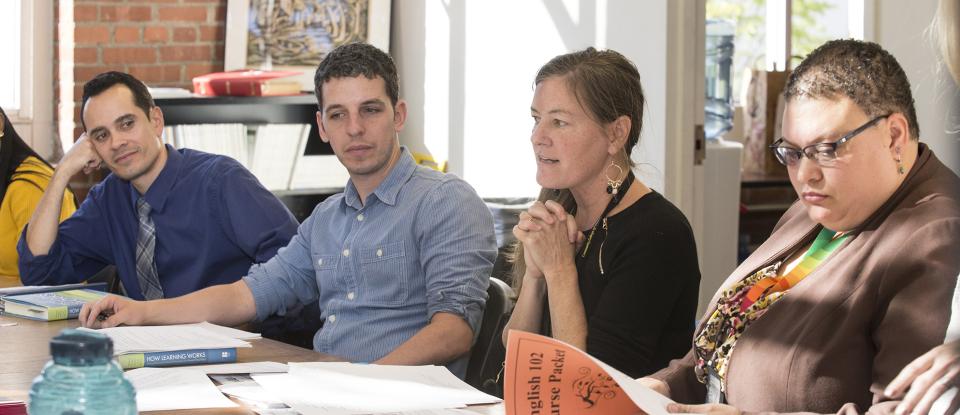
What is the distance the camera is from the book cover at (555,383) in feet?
5.16

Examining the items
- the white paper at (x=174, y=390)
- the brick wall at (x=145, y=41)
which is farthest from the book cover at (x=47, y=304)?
the brick wall at (x=145, y=41)

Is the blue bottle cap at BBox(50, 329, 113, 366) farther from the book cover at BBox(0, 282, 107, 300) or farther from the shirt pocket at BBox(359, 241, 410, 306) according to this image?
the book cover at BBox(0, 282, 107, 300)

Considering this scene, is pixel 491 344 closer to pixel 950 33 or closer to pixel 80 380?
pixel 950 33

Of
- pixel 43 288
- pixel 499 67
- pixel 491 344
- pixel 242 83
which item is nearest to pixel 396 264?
pixel 491 344

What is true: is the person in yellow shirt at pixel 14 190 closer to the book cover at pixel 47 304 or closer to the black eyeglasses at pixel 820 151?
the book cover at pixel 47 304

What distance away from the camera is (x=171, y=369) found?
79.1 inches

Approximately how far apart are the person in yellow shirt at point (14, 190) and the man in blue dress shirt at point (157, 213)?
0.42 m

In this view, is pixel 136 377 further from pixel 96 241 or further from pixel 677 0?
pixel 677 0

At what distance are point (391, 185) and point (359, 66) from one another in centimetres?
28

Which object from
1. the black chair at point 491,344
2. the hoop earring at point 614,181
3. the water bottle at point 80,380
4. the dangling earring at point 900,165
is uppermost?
the dangling earring at point 900,165

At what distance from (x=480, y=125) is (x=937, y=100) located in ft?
7.27

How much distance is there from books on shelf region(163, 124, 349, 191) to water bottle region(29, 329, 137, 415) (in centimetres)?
357

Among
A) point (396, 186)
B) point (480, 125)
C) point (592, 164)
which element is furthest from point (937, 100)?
point (480, 125)

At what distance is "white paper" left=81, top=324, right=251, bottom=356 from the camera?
7.03 ft
